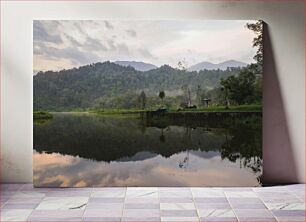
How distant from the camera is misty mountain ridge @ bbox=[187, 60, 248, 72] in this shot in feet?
15.2

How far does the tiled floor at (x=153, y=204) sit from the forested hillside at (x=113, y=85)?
2.66 feet

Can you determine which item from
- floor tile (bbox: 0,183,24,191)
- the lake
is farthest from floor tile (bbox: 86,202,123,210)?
floor tile (bbox: 0,183,24,191)

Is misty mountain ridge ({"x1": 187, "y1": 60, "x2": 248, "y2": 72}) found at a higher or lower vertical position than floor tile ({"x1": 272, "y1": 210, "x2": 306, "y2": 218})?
higher

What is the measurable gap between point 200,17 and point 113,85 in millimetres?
1044

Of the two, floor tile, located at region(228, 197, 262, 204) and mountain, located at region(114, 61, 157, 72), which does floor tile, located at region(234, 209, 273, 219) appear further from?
mountain, located at region(114, 61, 157, 72)

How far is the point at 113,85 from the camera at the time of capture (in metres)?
4.61

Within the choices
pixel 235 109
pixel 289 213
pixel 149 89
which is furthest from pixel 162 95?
pixel 289 213

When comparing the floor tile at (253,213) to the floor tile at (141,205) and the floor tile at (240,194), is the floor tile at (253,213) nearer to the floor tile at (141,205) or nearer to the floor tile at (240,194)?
the floor tile at (240,194)

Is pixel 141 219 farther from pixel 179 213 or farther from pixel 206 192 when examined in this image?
pixel 206 192

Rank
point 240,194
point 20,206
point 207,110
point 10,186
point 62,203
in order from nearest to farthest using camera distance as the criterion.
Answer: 1. point 20,206
2. point 62,203
3. point 240,194
4. point 10,186
5. point 207,110

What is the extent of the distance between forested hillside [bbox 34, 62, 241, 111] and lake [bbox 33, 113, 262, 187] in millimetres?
136

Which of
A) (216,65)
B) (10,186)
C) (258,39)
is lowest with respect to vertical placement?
(10,186)

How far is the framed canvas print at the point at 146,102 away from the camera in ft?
15.0

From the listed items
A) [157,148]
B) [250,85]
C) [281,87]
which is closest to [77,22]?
[157,148]
